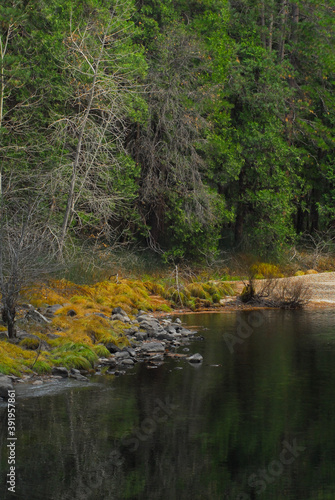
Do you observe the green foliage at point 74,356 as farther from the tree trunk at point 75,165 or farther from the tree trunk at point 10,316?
the tree trunk at point 75,165

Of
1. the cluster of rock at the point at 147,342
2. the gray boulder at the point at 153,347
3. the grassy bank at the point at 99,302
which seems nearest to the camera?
the grassy bank at the point at 99,302

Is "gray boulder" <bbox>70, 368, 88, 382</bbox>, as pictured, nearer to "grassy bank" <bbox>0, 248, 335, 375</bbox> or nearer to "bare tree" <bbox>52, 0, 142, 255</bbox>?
"grassy bank" <bbox>0, 248, 335, 375</bbox>

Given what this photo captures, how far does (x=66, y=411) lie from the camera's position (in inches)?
365

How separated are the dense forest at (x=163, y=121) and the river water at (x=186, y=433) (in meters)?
4.74

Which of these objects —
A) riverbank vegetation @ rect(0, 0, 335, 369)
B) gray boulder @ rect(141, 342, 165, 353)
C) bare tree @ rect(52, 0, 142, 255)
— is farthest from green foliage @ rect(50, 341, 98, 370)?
bare tree @ rect(52, 0, 142, 255)

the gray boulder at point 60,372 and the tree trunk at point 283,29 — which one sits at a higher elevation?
the tree trunk at point 283,29

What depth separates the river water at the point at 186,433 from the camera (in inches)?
267

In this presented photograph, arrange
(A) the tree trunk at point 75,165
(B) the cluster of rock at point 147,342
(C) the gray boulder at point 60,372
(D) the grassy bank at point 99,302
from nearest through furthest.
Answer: (C) the gray boulder at point 60,372
(D) the grassy bank at point 99,302
(B) the cluster of rock at point 147,342
(A) the tree trunk at point 75,165

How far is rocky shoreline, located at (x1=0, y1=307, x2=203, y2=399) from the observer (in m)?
10.9

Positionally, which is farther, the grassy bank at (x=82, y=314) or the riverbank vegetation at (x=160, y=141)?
the riverbank vegetation at (x=160, y=141)

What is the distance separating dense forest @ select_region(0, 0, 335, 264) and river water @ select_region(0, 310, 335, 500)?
15.6ft

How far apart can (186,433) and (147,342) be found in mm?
5767

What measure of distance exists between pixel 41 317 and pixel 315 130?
22000 millimetres

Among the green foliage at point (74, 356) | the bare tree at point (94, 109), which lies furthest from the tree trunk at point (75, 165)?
the green foliage at point (74, 356)
